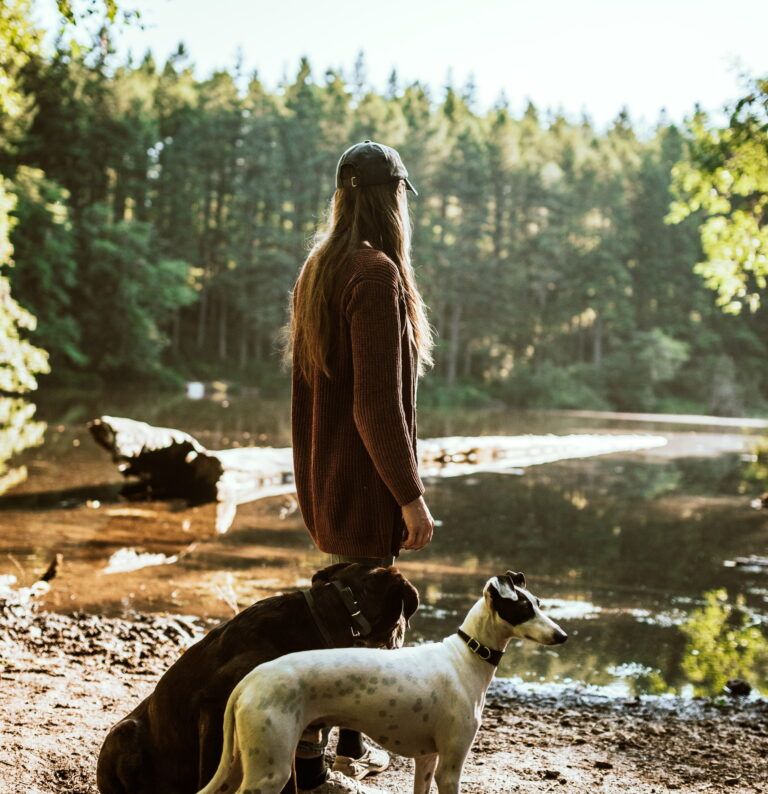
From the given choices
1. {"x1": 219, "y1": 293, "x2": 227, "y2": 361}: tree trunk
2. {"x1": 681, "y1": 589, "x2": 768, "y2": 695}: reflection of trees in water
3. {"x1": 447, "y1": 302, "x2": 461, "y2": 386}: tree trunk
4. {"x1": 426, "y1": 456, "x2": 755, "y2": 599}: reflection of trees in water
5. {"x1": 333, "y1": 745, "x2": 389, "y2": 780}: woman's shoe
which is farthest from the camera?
{"x1": 447, "y1": 302, "x2": 461, "y2": 386}: tree trunk

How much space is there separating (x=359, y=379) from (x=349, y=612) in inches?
33.5

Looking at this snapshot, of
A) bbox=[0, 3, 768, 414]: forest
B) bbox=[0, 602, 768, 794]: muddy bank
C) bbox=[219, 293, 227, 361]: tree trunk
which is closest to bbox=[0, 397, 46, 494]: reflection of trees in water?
bbox=[0, 602, 768, 794]: muddy bank

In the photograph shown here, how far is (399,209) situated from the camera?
3.60m

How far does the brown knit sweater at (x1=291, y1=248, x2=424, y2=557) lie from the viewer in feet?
10.8

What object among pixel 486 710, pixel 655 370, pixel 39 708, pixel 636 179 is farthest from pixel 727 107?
pixel 636 179

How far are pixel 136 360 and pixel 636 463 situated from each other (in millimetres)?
30127

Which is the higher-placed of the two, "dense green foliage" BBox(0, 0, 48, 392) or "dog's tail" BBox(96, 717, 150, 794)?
"dense green foliage" BBox(0, 0, 48, 392)

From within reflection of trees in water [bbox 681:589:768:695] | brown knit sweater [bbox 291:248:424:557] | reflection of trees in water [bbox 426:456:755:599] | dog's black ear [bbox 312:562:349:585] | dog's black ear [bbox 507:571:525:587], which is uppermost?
brown knit sweater [bbox 291:248:424:557]

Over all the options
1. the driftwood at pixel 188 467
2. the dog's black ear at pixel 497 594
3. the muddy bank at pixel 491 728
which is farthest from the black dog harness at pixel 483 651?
the driftwood at pixel 188 467

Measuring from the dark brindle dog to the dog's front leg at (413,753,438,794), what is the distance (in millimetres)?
489

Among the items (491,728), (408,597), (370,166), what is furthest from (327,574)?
(491,728)

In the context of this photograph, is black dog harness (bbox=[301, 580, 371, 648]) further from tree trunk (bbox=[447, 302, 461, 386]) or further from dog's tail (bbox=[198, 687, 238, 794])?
tree trunk (bbox=[447, 302, 461, 386])

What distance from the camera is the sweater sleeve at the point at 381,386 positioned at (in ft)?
10.7

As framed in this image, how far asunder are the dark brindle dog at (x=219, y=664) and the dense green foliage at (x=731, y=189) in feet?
37.4
